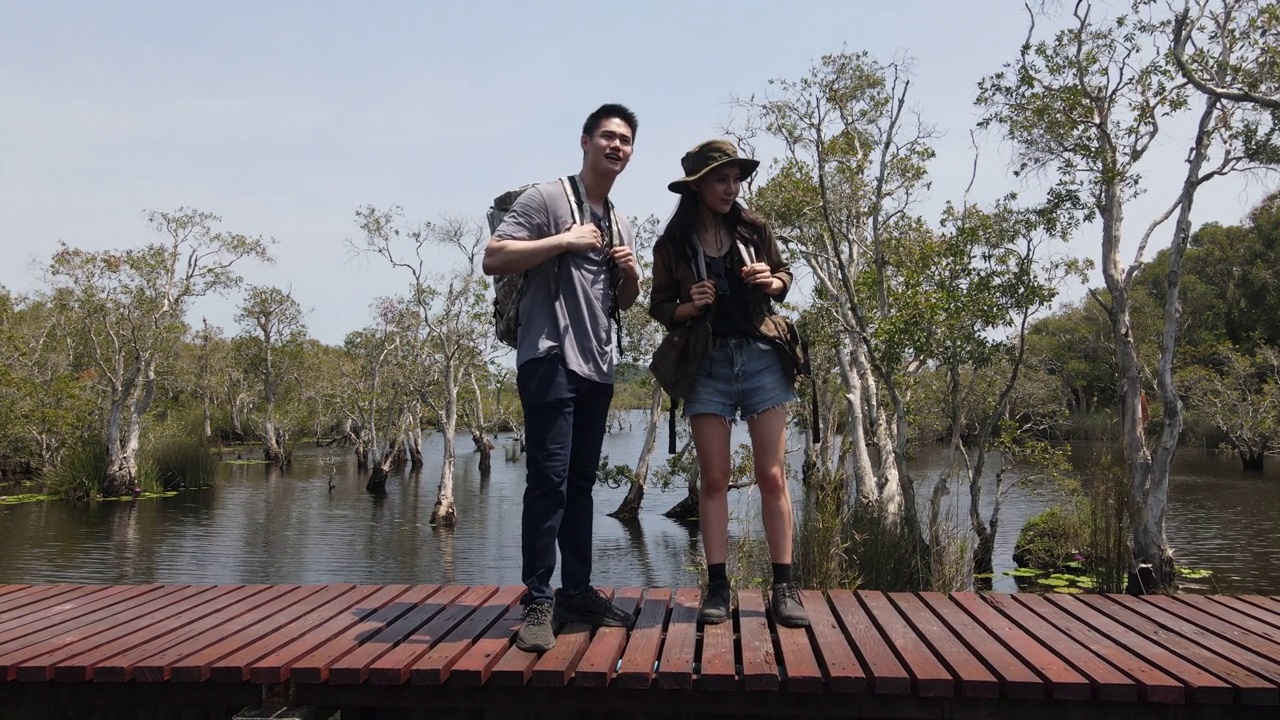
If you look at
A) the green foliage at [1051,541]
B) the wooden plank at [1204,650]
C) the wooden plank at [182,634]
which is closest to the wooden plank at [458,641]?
the wooden plank at [182,634]

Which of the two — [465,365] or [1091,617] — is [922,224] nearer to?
[1091,617]

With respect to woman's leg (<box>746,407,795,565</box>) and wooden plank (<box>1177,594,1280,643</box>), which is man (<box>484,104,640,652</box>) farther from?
wooden plank (<box>1177,594,1280,643</box>)

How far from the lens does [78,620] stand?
3.79 meters

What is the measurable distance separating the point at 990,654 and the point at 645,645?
1143 millimetres

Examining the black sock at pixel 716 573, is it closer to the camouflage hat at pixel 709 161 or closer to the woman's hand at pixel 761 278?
the woman's hand at pixel 761 278

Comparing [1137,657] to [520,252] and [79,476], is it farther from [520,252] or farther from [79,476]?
[79,476]

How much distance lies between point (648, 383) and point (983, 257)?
44.6 feet

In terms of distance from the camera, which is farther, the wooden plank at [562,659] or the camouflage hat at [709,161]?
the camouflage hat at [709,161]

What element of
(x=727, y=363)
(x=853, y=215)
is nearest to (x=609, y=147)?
(x=727, y=363)

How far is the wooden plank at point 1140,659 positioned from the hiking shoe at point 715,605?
50.2 inches

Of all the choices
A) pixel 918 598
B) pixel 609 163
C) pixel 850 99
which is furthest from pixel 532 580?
pixel 850 99

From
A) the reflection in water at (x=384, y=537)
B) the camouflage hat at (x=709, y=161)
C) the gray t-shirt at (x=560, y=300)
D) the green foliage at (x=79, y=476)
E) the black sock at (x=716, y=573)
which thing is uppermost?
the camouflage hat at (x=709, y=161)

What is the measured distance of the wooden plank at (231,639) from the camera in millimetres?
3068

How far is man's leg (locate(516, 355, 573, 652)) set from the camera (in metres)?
3.19
